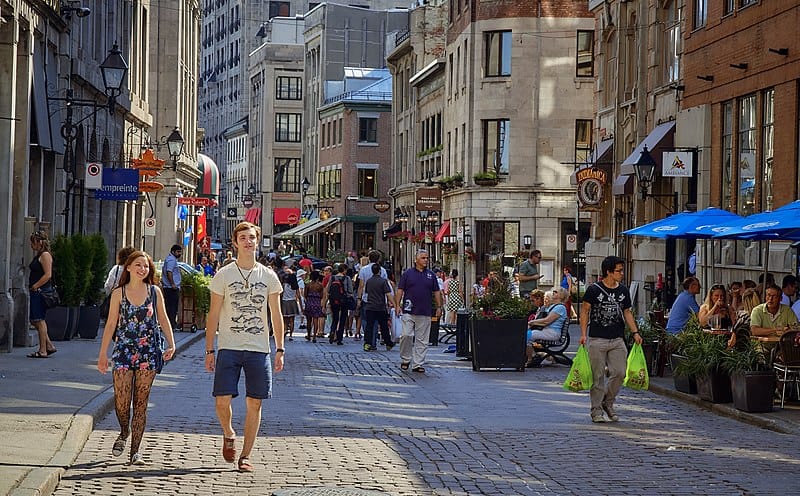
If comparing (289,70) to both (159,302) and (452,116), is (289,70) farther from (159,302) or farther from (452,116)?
(159,302)

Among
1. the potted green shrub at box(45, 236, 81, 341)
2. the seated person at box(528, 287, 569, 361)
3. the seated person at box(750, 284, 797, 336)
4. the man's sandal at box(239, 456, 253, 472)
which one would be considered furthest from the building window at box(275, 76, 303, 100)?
the man's sandal at box(239, 456, 253, 472)

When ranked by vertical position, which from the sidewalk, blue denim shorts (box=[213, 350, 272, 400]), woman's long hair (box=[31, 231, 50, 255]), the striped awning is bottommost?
the sidewalk

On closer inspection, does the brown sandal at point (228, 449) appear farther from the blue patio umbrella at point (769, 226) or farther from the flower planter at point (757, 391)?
the blue patio umbrella at point (769, 226)

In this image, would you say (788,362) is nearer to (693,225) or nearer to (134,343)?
(693,225)

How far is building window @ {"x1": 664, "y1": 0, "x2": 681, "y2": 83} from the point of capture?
3562cm

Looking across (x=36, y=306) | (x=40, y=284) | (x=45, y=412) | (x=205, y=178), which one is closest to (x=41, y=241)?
(x=40, y=284)

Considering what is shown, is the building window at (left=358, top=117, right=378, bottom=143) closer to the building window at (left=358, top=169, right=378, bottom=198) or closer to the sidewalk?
the building window at (left=358, top=169, right=378, bottom=198)

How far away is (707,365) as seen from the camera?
59.0 ft

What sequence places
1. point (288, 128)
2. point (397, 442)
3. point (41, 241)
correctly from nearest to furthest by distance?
point (397, 442), point (41, 241), point (288, 128)

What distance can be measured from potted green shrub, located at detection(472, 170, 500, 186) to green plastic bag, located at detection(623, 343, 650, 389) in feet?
125

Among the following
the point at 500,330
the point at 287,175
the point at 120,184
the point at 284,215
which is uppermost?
the point at 287,175

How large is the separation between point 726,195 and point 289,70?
89.1 metres

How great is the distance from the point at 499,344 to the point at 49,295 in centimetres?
707

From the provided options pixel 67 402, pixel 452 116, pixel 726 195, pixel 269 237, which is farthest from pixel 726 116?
pixel 269 237
